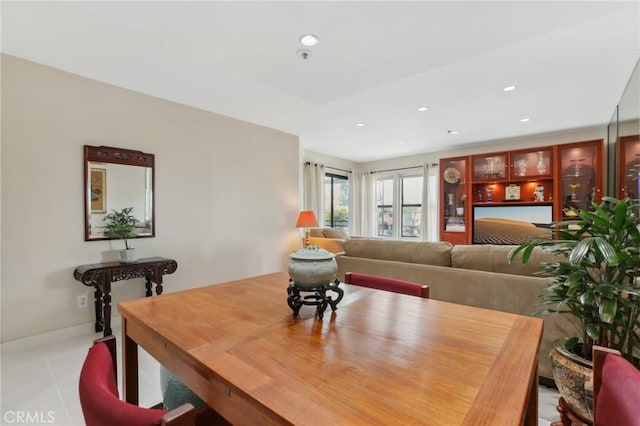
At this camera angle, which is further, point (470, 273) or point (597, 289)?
point (470, 273)

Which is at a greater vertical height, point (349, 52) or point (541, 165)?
point (349, 52)

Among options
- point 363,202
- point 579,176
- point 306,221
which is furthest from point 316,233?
point 579,176

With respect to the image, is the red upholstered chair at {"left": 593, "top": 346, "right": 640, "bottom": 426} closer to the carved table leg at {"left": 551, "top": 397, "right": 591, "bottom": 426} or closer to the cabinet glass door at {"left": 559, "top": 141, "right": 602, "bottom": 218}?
the carved table leg at {"left": 551, "top": 397, "right": 591, "bottom": 426}

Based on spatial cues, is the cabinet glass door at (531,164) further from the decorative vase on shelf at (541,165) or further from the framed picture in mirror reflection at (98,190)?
the framed picture in mirror reflection at (98,190)

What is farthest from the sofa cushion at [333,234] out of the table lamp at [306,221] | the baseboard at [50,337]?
the baseboard at [50,337]

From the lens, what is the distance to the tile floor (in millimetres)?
1690

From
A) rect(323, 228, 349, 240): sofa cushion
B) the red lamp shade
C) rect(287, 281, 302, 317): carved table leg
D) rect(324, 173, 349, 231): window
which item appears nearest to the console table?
the red lamp shade

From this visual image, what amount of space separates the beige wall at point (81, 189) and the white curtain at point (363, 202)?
9.91 ft

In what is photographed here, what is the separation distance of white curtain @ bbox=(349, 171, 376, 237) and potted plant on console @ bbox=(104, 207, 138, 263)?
492cm

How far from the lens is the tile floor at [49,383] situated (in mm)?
1690

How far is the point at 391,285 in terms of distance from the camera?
1.66 metres

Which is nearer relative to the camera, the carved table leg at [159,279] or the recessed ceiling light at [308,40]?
the recessed ceiling light at [308,40]

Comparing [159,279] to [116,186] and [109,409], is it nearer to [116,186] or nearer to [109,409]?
[116,186]

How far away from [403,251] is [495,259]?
69cm
